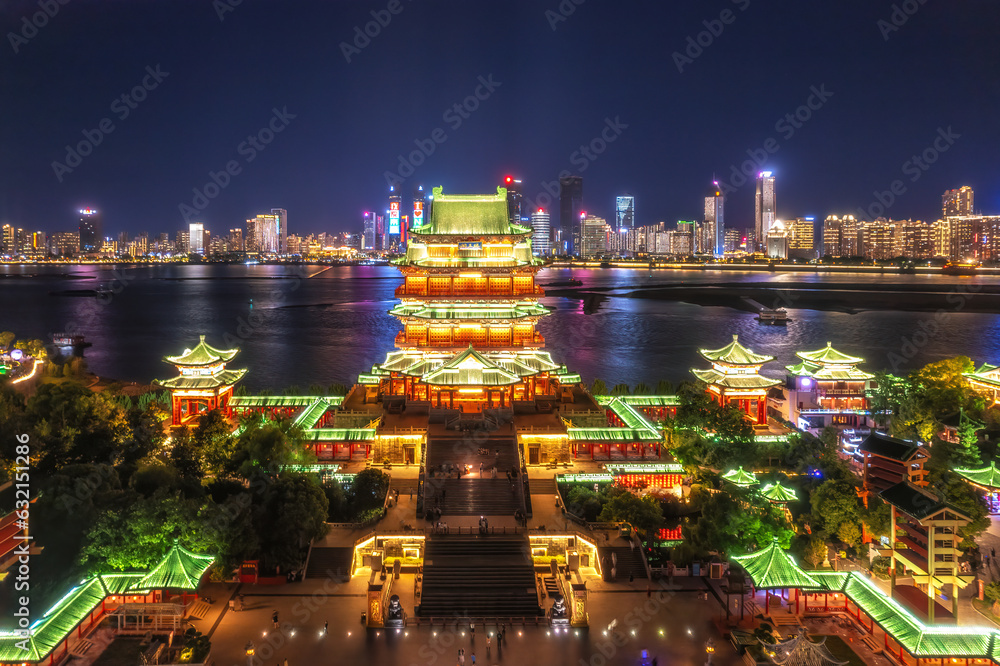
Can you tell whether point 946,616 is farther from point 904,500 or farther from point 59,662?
point 59,662

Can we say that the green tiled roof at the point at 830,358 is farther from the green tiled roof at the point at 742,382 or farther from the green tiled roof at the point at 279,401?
the green tiled roof at the point at 279,401

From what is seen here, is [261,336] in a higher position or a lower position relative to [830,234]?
lower

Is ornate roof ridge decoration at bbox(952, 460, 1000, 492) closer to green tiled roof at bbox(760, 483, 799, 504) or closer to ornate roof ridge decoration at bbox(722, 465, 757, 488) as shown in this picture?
green tiled roof at bbox(760, 483, 799, 504)

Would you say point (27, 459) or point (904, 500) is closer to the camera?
point (904, 500)

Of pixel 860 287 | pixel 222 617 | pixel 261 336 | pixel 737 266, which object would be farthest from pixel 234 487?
pixel 737 266

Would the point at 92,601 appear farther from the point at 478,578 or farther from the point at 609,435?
the point at 609,435

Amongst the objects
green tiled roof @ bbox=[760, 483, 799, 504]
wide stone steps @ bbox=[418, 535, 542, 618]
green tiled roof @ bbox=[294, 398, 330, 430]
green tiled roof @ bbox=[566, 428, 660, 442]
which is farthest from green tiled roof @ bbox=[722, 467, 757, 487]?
green tiled roof @ bbox=[294, 398, 330, 430]

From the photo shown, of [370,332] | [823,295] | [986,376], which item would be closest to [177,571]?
[986,376]
